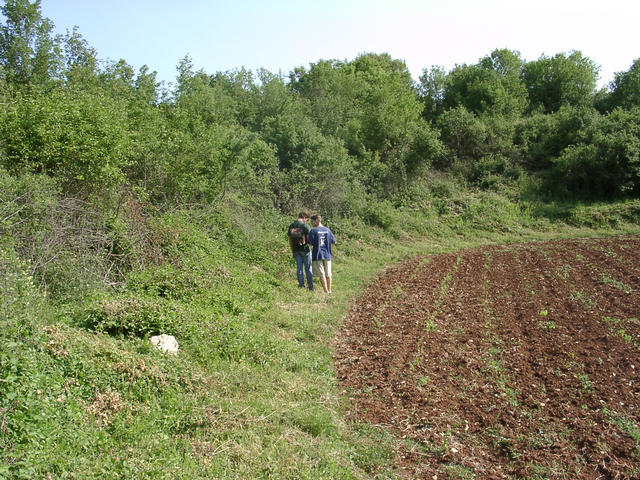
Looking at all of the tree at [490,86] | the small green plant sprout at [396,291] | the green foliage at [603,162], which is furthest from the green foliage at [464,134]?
the small green plant sprout at [396,291]

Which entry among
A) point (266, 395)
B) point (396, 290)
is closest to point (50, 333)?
point (266, 395)

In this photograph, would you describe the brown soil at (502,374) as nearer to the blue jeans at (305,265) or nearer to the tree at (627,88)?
the blue jeans at (305,265)

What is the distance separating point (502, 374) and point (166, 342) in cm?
459

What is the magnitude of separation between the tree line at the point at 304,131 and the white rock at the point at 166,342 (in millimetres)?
4907

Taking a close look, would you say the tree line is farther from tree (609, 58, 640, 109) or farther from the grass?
the grass

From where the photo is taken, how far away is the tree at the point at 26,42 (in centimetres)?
1638

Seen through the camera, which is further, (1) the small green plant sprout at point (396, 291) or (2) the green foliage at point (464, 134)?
(2) the green foliage at point (464, 134)

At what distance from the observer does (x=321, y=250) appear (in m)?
11.4

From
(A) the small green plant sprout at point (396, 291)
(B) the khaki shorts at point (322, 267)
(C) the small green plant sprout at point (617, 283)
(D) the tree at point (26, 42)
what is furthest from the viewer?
(D) the tree at point (26, 42)

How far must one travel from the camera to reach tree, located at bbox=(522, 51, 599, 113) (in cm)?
3666

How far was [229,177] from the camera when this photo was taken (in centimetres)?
1578

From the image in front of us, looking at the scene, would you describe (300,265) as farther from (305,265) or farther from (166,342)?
(166,342)

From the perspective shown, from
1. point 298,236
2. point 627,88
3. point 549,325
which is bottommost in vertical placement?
point 549,325

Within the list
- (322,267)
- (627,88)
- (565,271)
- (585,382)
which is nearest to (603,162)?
(627,88)
